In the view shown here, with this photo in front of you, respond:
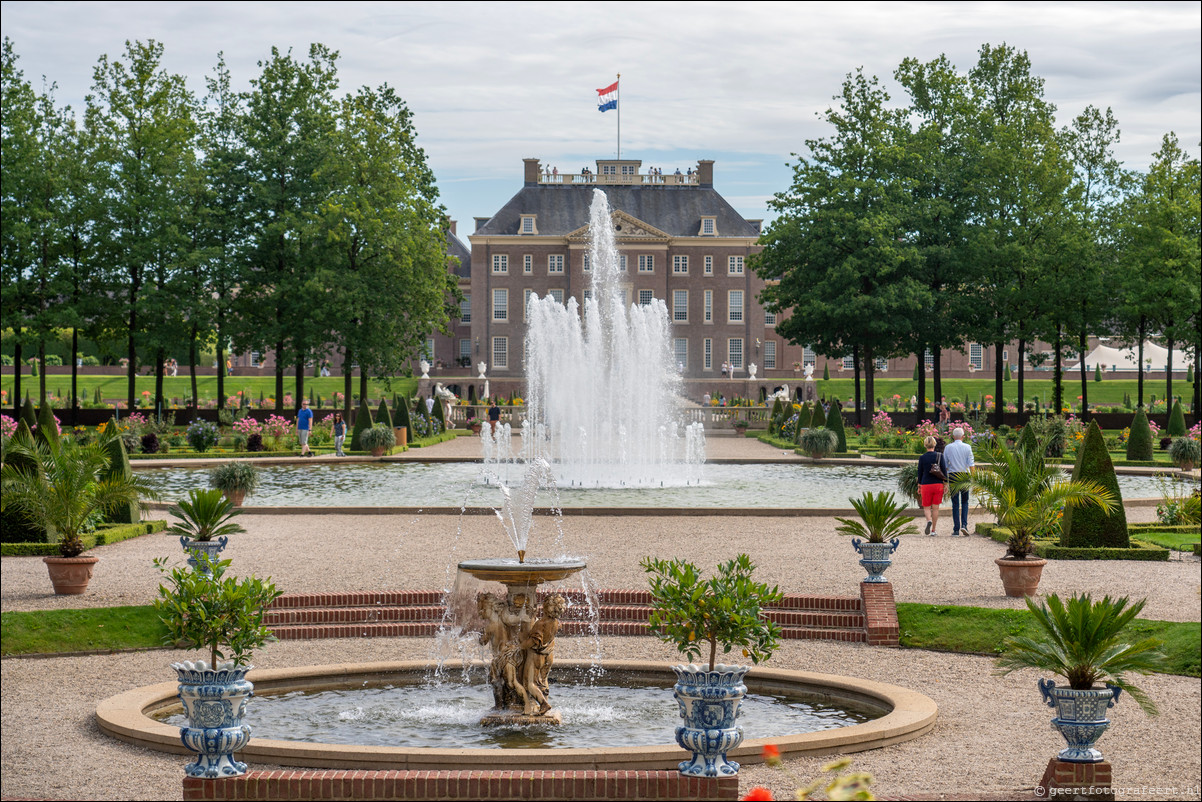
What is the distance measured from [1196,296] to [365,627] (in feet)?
128

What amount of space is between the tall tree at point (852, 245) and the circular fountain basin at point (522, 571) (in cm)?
3776

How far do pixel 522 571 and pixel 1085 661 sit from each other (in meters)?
3.90

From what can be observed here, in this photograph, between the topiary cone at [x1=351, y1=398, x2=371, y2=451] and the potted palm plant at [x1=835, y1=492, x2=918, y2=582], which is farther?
the topiary cone at [x1=351, y1=398, x2=371, y2=451]

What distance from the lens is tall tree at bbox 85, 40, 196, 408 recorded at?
4344 cm

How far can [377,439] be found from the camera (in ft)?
113

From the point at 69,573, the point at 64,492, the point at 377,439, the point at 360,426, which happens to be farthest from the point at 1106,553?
the point at 360,426

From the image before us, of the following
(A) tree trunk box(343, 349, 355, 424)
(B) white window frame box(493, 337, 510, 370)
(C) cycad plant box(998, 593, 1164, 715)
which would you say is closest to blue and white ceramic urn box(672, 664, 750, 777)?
(C) cycad plant box(998, 593, 1164, 715)

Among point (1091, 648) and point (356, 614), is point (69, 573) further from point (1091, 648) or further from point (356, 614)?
point (1091, 648)

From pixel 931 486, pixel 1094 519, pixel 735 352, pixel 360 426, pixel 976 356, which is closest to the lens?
pixel 1094 519

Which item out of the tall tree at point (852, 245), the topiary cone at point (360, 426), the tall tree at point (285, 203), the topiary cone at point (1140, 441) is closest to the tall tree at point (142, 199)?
the tall tree at point (285, 203)

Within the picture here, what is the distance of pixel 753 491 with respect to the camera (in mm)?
25531

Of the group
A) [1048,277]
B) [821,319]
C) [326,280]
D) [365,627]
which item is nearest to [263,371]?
[326,280]

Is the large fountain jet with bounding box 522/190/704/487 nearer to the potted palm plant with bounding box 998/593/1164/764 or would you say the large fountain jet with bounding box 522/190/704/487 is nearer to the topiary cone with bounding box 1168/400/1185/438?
the topiary cone with bounding box 1168/400/1185/438

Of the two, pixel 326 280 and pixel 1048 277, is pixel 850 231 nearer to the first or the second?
pixel 1048 277
